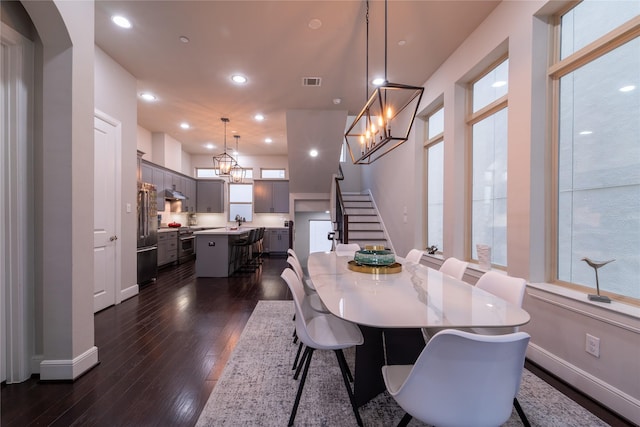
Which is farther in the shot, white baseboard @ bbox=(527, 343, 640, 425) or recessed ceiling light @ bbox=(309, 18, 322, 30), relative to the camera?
recessed ceiling light @ bbox=(309, 18, 322, 30)

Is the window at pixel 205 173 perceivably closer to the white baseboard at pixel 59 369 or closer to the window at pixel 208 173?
the window at pixel 208 173

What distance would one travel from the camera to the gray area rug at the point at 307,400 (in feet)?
5.16

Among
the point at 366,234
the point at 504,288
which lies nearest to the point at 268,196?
the point at 366,234

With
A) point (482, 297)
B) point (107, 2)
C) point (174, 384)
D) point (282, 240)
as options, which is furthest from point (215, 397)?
point (282, 240)

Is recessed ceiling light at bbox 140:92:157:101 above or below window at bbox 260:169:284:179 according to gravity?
above

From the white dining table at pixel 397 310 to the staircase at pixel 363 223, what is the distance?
3.19m

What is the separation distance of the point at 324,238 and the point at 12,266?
768cm

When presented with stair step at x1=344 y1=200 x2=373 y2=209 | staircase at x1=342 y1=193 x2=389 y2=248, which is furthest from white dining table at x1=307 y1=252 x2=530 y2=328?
stair step at x1=344 y1=200 x2=373 y2=209

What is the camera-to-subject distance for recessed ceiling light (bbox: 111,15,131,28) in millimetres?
2762

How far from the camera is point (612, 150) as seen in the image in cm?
185

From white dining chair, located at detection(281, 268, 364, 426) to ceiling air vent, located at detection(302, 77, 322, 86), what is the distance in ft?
10.5

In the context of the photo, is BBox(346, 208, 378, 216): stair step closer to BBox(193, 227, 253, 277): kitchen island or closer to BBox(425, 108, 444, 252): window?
BBox(425, 108, 444, 252): window

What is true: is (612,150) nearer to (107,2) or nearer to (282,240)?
(107,2)

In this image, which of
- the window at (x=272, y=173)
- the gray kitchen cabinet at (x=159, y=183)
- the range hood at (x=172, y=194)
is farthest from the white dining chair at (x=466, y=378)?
the window at (x=272, y=173)
